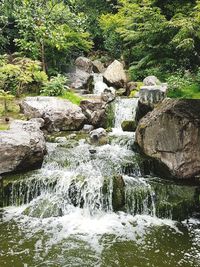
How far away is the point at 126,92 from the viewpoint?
2269cm

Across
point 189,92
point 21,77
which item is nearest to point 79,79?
point 21,77

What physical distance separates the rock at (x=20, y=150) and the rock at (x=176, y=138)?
406cm

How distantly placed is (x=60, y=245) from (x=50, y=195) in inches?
117

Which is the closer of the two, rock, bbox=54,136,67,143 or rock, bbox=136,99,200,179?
rock, bbox=136,99,200,179

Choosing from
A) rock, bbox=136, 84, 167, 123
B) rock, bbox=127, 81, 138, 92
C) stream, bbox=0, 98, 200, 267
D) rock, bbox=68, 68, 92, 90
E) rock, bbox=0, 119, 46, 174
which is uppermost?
rock, bbox=68, 68, 92, 90

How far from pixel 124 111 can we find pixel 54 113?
12.5ft

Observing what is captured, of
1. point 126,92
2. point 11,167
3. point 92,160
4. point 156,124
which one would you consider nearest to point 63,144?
point 92,160

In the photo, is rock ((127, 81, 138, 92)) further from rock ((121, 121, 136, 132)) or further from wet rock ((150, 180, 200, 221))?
wet rock ((150, 180, 200, 221))

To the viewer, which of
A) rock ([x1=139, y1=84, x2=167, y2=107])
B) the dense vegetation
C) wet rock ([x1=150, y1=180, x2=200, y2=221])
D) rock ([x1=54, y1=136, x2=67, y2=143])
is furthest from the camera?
rock ([x1=139, y1=84, x2=167, y2=107])

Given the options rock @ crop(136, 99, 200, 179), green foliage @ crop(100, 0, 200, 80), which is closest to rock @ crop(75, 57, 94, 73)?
rock @ crop(136, 99, 200, 179)

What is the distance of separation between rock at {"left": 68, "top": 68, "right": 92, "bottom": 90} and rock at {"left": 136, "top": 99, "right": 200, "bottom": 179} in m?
12.1

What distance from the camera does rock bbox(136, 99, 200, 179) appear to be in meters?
11.2

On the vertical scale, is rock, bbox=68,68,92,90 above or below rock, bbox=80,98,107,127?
above

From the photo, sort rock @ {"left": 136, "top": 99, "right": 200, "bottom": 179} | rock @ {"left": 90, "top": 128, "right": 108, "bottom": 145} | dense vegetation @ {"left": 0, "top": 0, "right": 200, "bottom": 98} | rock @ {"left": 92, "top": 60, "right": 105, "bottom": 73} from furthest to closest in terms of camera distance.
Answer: rock @ {"left": 92, "top": 60, "right": 105, "bottom": 73}, rock @ {"left": 90, "top": 128, "right": 108, "bottom": 145}, rock @ {"left": 136, "top": 99, "right": 200, "bottom": 179}, dense vegetation @ {"left": 0, "top": 0, "right": 200, "bottom": 98}
